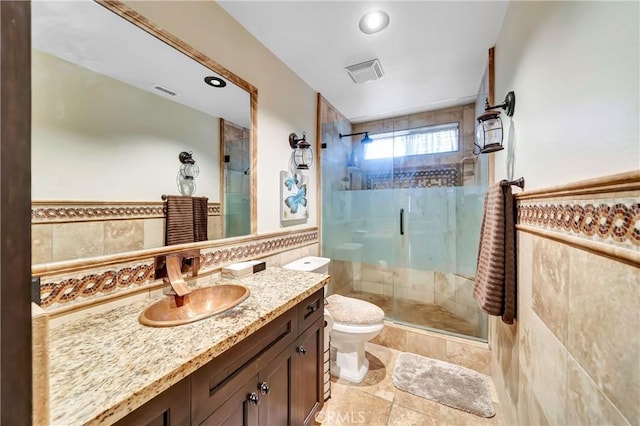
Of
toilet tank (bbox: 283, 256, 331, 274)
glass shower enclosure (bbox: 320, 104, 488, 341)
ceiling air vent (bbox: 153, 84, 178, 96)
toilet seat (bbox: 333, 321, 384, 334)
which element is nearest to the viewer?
ceiling air vent (bbox: 153, 84, 178, 96)

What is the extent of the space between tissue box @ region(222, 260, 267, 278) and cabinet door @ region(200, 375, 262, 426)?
564mm

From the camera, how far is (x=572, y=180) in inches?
27.2

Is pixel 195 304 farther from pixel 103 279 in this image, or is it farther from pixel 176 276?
pixel 103 279

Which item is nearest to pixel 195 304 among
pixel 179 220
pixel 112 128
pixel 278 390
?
pixel 179 220

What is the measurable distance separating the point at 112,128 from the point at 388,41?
5.42 ft

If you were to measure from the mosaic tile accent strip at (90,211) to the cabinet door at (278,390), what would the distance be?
81cm

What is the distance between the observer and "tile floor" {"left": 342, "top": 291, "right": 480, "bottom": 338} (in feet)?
6.90

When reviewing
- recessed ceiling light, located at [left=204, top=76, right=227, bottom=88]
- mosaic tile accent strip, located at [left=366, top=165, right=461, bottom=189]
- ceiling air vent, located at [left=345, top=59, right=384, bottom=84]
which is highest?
ceiling air vent, located at [left=345, top=59, right=384, bottom=84]

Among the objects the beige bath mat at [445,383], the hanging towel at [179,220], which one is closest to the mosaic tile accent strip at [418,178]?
the beige bath mat at [445,383]

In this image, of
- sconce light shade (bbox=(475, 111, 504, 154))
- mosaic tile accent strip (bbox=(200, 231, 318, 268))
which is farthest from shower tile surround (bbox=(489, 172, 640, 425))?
A: mosaic tile accent strip (bbox=(200, 231, 318, 268))

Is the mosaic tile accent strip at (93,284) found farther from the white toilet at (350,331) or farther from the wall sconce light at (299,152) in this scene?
the wall sconce light at (299,152)

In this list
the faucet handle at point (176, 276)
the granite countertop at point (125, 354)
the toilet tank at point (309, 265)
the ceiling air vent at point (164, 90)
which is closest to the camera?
the granite countertop at point (125, 354)

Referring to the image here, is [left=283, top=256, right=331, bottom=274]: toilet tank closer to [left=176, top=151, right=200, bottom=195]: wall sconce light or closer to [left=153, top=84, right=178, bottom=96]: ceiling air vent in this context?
[left=176, top=151, right=200, bottom=195]: wall sconce light

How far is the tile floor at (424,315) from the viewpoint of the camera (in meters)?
2.10
